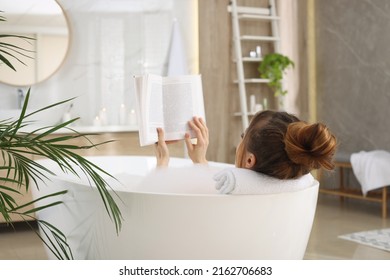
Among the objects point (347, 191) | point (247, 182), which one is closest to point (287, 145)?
point (247, 182)

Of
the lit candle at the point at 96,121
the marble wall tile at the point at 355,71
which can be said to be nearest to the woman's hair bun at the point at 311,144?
the lit candle at the point at 96,121

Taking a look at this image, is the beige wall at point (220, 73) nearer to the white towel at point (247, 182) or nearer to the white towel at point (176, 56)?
the white towel at point (176, 56)

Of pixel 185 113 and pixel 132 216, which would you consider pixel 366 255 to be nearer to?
pixel 185 113

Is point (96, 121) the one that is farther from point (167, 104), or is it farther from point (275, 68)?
point (167, 104)

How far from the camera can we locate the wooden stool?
167 inches

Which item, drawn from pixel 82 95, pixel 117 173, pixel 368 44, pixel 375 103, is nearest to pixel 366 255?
pixel 117 173

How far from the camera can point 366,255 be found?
3.18 metres

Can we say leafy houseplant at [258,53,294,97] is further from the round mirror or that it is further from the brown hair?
the brown hair

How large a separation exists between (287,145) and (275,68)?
3364 mm

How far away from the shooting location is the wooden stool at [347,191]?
4.25 metres

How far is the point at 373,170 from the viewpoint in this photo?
4227 mm

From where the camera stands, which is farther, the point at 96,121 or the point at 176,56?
the point at 176,56

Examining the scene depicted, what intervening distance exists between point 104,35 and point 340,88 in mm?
2286
